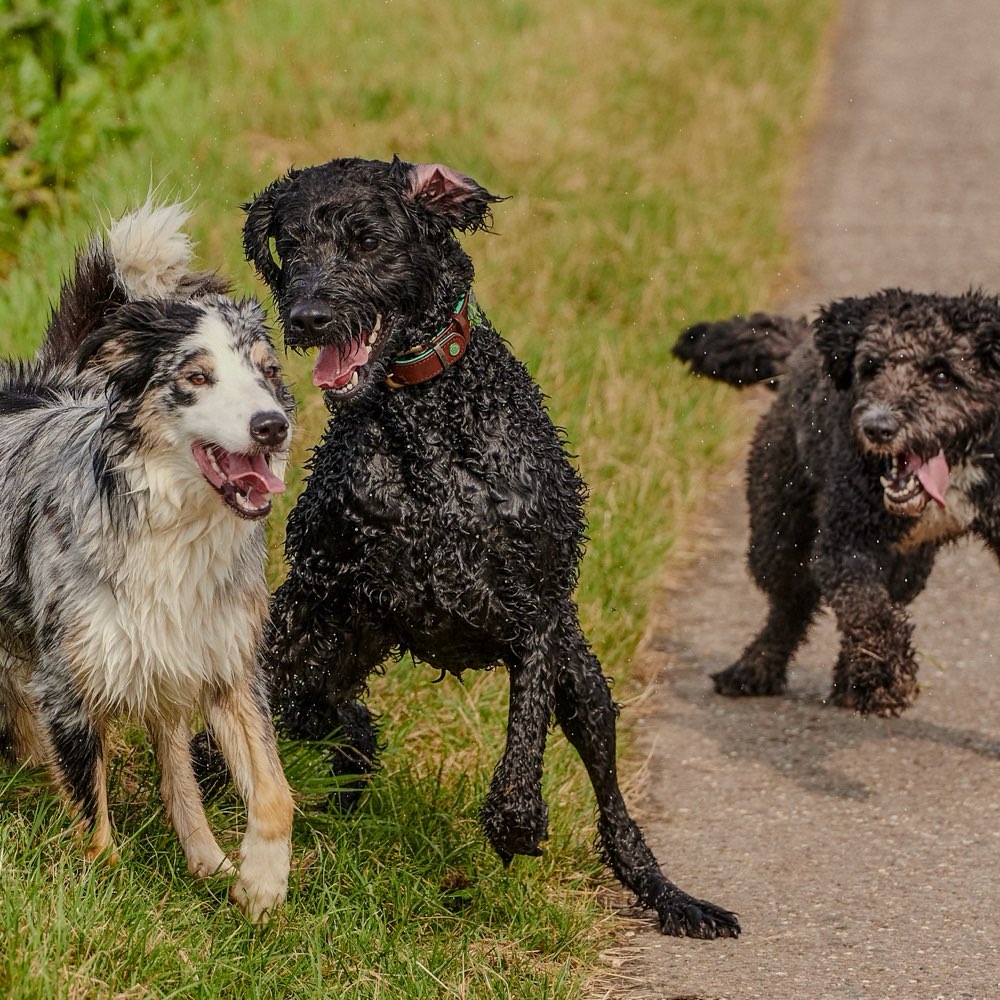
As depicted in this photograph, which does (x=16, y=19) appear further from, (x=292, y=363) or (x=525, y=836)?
(x=525, y=836)

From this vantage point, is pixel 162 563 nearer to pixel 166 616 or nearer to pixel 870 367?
pixel 166 616

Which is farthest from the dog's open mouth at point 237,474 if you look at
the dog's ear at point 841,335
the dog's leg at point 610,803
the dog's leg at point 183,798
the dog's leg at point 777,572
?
the dog's leg at point 777,572

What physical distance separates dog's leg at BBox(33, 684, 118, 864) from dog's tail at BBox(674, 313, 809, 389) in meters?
3.40

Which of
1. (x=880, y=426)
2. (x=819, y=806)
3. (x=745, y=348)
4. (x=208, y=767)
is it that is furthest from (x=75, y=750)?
(x=745, y=348)

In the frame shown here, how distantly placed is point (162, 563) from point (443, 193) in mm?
1167

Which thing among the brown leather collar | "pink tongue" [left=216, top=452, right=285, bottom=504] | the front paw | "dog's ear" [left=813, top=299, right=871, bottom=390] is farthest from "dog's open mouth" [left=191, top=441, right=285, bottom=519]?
"dog's ear" [left=813, top=299, right=871, bottom=390]

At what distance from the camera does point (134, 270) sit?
475 cm

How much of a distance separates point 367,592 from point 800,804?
199cm

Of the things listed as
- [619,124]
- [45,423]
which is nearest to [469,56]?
[619,124]

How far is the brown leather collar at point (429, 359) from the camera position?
4223mm

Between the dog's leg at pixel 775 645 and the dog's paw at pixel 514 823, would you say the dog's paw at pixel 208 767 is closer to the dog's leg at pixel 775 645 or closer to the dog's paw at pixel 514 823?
the dog's paw at pixel 514 823

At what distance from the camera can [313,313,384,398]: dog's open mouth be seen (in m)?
4.07

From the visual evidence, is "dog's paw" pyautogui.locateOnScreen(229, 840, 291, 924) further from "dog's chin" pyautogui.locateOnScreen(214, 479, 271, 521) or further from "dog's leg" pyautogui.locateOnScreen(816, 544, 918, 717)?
"dog's leg" pyautogui.locateOnScreen(816, 544, 918, 717)

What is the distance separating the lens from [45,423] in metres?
4.59
